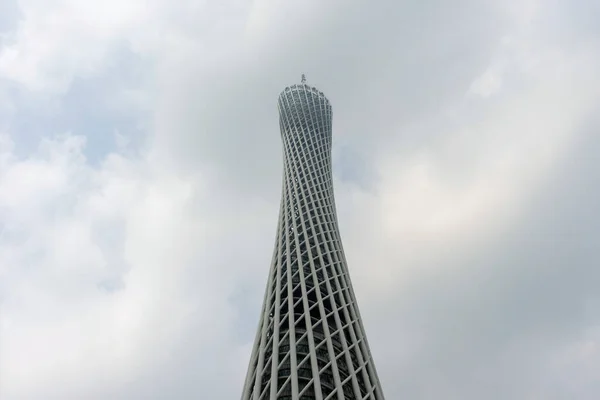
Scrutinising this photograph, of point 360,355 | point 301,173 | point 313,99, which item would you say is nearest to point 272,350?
point 360,355

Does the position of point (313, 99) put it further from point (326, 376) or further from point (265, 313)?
A: point (326, 376)

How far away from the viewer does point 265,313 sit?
110 feet

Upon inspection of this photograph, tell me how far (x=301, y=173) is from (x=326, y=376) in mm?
23284

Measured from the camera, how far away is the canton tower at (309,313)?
27844mm

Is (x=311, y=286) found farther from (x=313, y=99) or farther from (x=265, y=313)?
(x=313, y=99)

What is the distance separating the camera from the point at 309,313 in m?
31.3

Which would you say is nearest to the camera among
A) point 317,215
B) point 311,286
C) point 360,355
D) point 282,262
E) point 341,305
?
point 360,355

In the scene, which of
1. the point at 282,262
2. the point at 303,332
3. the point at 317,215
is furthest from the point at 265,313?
the point at 317,215

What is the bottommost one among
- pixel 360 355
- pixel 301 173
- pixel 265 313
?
pixel 360 355

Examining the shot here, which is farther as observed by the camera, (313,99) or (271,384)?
(313,99)

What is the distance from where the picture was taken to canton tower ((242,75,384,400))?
27.8 metres

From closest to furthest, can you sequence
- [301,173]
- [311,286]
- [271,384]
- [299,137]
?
[271,384] → [311,286] → [301,173] → [299,137]

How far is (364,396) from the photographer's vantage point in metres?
28.3

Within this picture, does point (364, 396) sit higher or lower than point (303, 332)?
lower
